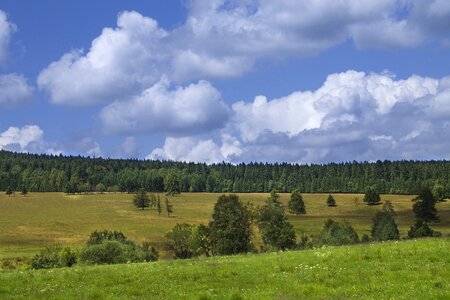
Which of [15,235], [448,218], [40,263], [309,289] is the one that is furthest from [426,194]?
[309,289]

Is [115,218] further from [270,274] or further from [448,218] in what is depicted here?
[270,274]

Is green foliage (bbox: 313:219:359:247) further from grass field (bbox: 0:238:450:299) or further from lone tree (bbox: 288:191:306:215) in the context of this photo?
lone tree (bbox: 288:191:306:215)

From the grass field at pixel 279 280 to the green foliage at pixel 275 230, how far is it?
214 ft

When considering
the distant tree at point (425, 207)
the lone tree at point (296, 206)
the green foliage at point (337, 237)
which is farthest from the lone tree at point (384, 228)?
the lone tree at point (296, 206)

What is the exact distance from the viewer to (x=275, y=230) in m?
93.3

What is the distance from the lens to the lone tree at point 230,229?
293ft

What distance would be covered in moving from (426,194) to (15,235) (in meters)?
108

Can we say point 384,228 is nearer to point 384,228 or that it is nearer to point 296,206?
Answer: point 384,228

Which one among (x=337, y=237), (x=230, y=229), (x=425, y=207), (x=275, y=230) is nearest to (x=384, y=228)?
(x=275, y=230)

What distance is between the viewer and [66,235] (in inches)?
5566

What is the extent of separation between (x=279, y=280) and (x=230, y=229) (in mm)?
68603

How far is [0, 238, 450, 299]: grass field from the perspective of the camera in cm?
1819

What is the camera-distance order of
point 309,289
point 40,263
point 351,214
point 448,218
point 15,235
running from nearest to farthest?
1. point 309,289
2. point 40,263
3. point 15,235
4. point 448,218
5. point 351,214

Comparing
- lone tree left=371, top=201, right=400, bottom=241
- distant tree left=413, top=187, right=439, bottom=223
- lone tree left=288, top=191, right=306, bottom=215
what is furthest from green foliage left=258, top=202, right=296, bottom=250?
lone tree left=288, top=191, right=306, bottom=215
